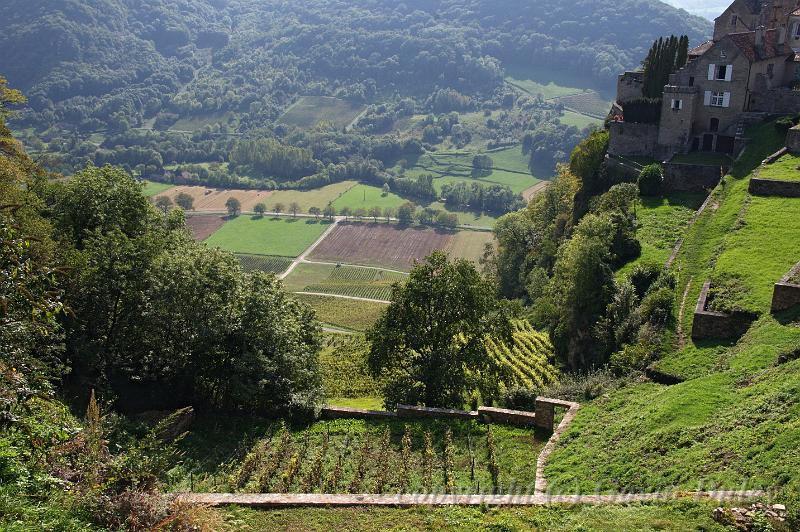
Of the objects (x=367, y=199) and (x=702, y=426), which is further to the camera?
(x=367, y=199)

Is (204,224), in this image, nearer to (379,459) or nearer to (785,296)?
(379,459)

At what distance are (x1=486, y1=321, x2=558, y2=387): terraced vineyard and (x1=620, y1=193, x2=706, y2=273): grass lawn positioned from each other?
613cm

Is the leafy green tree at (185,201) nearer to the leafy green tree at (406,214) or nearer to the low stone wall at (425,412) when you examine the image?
the leafy green tree at (406,214)

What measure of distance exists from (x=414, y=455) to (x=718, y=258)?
58.3 ft

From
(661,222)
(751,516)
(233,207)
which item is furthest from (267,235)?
(751,516)

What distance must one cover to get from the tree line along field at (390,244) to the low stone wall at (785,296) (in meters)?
98.2

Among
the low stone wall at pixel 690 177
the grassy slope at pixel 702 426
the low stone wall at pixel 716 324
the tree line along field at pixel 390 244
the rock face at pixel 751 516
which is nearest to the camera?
the rock face at pixel 751 516

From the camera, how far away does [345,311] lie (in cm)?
9562

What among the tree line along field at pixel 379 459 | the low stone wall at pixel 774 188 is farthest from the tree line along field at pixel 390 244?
the tree line along field at pixel 379 459

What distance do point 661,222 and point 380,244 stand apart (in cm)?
10005

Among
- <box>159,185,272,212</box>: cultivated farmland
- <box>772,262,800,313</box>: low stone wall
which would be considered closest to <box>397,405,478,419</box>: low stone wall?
<box>772,262,800,313</box>: low stone wall

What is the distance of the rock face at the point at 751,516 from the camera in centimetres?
1392

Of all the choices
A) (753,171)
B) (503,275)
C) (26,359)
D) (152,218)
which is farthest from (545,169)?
(26,359)

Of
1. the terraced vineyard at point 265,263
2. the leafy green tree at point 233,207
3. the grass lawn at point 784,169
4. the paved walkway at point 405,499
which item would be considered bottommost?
the terraced vineyard at point 265,263
